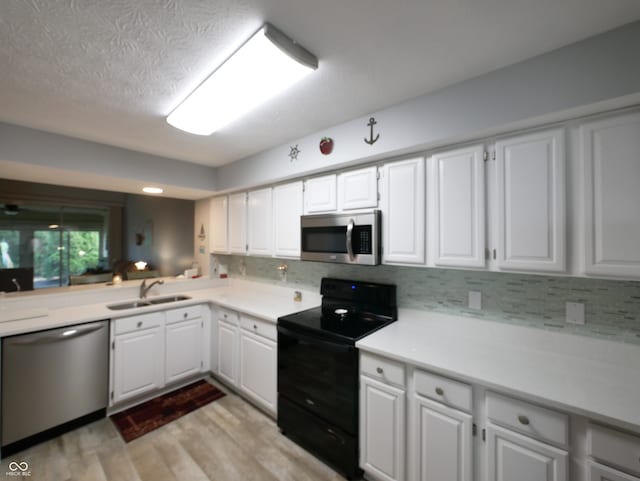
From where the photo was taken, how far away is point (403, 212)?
5.93ft

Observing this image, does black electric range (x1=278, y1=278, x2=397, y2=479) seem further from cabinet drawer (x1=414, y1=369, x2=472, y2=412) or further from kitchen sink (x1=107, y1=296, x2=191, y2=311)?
kitchen sink (x1=107, y1=296, x2=191, y2=311)

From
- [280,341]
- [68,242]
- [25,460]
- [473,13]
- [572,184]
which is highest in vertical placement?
[473,13]

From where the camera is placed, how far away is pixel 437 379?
136 cm

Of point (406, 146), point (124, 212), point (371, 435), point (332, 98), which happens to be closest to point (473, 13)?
point (406, 146)

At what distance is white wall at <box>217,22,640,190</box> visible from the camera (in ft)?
3.65

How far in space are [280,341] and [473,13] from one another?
7.11 feet

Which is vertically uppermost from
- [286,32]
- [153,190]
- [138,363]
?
[286,32]

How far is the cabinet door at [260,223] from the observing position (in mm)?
2732

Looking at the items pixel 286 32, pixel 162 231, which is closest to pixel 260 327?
pixel 286 32

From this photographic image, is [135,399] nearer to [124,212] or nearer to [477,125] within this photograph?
[124,212]

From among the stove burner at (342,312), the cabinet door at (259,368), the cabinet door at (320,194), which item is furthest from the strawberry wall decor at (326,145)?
the cabinet door at (259,368)

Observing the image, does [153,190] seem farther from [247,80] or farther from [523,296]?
[523,296]

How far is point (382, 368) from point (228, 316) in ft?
5.69

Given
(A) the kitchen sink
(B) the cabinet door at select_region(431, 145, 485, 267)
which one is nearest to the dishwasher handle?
A: (A) the kitchen sink
